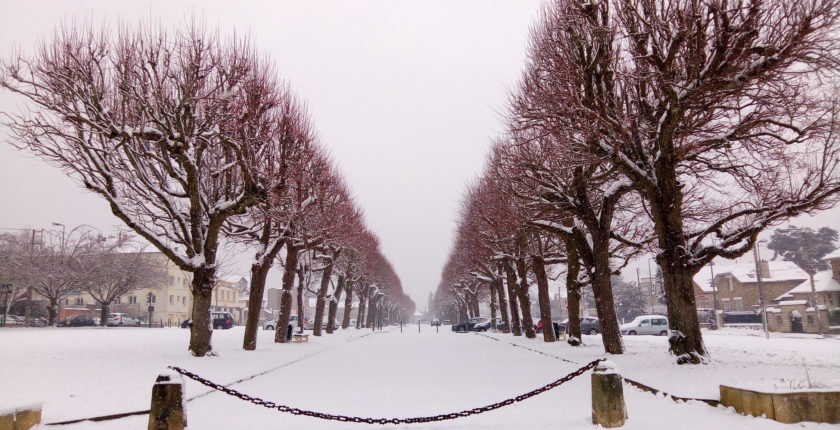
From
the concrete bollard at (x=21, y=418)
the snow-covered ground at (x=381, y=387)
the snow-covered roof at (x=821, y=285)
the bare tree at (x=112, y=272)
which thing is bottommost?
the snow-covered ground at (x=381, y=387)

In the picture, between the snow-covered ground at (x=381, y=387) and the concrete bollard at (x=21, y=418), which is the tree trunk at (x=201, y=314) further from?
Answer: the concrete bollard at (x=21, y=418)

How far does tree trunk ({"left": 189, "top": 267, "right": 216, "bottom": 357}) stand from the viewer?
53.0ft

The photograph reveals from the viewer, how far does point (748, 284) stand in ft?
193

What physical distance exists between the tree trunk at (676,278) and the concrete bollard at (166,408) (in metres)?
10.6

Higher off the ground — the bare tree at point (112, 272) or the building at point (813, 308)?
the bare tree at point (112, 272)

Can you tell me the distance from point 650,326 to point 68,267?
4839 cm

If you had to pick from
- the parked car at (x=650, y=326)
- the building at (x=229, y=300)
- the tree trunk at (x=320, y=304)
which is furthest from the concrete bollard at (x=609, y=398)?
the building at (x=229, y=300)

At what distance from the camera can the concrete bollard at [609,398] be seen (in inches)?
256

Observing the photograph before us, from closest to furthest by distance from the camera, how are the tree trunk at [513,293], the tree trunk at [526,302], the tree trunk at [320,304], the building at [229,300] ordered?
the tree trunk at [526,302] < the tree trunk at [513,293] < the tree trunk at [320,304] < the building at [229,300]

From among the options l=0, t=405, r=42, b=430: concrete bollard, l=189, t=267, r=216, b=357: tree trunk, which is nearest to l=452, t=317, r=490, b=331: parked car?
l=189, t=267, r=216, b=357: tree trunk

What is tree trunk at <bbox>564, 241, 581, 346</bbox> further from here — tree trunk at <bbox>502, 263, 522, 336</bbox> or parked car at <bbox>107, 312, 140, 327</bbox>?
parked car at <bbox>107, 312, 140, 327</bbox>

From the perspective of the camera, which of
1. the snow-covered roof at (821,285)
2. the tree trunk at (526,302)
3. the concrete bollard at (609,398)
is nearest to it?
the concrete bollard at (609,398)

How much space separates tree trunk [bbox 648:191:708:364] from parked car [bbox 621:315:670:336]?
1153 inches

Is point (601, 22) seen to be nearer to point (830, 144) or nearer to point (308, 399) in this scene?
point (830, 144)
